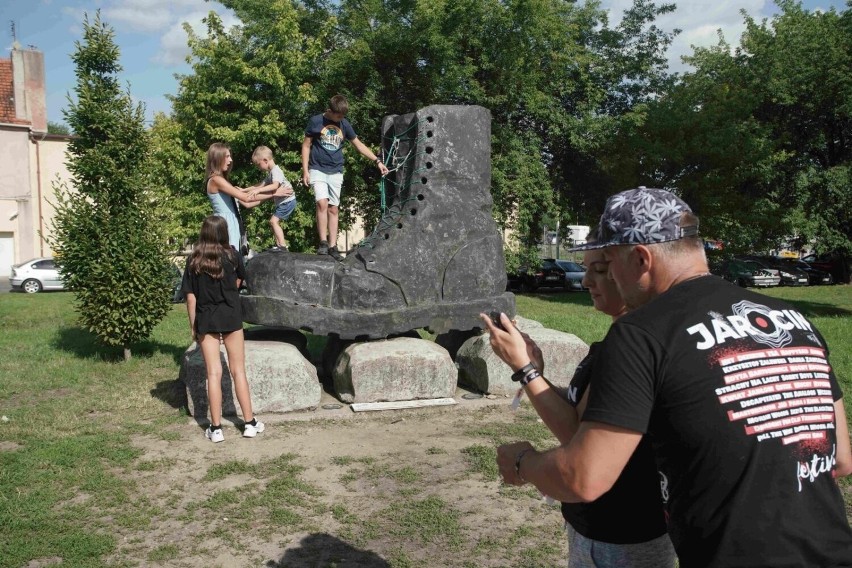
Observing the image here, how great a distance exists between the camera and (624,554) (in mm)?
2131

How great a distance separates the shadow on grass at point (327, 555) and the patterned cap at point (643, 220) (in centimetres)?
243

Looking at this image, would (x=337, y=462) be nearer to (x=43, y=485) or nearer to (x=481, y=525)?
(x=481, y=525)

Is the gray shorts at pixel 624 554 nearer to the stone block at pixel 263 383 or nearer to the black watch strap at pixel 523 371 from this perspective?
the black watch strap at pixel 523 371

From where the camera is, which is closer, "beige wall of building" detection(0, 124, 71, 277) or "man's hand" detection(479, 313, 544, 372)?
"man's hand" detection(479, 313, 544, 372)

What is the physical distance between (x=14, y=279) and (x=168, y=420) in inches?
889

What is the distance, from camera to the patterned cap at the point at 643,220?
1951 mm

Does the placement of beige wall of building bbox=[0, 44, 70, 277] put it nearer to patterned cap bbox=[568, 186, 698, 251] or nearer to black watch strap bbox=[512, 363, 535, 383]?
black watch strap bbox=[512, 363, 535, 383]

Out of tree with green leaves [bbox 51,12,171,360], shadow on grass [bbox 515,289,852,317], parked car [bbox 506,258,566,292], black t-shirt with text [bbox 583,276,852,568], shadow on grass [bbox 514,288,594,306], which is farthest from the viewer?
parked car [bbox 506,258,566,292]

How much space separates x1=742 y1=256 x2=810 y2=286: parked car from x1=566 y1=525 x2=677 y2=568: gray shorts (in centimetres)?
2969

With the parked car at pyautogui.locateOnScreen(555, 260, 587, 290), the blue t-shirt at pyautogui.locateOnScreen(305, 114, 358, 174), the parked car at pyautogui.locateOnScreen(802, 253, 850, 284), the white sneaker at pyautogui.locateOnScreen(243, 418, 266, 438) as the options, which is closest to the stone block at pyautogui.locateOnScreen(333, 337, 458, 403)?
the white sneaker at pyautogui.locateOnScreen(243, 418, 266, 438)

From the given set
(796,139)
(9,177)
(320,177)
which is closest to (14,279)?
(9,177)

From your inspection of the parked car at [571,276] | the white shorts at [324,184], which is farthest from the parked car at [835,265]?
the white shorts at [324,184]

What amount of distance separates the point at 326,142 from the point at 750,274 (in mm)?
24710

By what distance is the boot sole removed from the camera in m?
6.69
